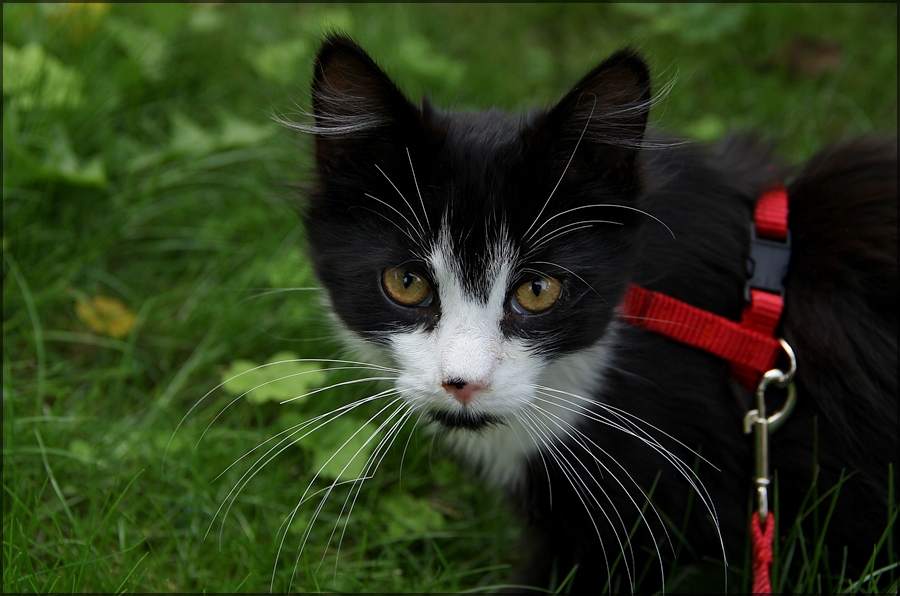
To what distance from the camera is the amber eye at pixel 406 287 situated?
1.73 m

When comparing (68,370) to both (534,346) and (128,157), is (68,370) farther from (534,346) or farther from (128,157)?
(534,346)

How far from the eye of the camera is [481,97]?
3.61m

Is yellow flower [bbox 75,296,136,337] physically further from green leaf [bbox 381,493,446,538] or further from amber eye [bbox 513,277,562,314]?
amber eye [bbox 513,277,562,314]

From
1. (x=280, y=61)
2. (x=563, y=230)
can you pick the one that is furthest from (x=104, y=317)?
(x=563, y=230)

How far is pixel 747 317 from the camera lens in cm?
187

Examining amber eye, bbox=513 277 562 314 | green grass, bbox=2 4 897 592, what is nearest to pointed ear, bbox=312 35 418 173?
green grass, bbox=2 4 897 592

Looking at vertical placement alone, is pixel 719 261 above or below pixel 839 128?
below

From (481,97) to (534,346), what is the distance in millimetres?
2142

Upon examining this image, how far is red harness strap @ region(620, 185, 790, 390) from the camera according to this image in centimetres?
184

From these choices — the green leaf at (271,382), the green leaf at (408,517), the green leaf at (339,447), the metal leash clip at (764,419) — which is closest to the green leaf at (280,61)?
the green leaf at (271,382)

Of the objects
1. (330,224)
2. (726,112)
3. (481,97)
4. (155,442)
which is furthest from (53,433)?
(726,112)

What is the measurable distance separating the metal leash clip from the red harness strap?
0.04 m

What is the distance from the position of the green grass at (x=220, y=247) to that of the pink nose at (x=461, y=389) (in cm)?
69

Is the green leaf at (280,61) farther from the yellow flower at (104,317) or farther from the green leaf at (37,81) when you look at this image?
the yellow flower at (104,317)
